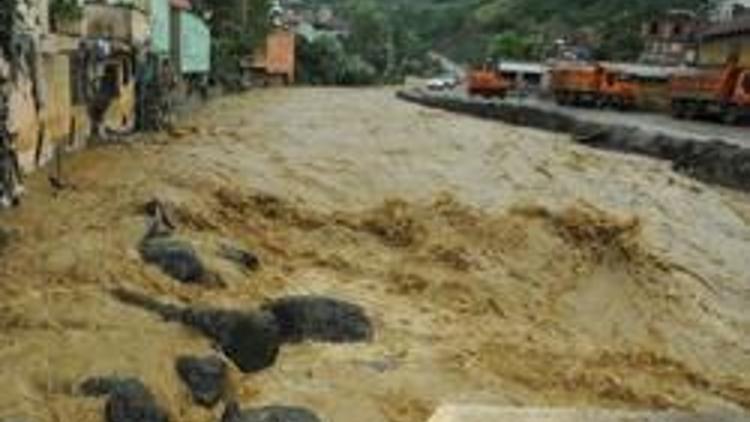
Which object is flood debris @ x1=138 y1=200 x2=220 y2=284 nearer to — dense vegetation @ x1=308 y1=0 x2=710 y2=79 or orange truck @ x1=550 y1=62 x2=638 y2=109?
orange truck @ x1=550 y1=62 x2=638 y2=109

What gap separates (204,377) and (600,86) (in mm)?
49299

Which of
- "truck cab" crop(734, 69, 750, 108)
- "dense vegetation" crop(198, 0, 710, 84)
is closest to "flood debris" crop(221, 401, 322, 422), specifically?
"truck cab" crop(734, 69, 750, 108)

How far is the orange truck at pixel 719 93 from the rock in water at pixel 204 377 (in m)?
37.2

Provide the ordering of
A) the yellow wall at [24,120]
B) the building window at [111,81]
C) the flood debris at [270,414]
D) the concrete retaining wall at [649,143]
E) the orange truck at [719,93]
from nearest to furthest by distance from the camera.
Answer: the flood debris at [270,414]
the yellow wall at [24,120]
the building window at [111,81]
the concrete retaining wall at [649,143]
the orange truck at [719,93]

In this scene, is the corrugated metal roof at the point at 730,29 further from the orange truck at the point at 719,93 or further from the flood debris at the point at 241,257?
the flood debris at the point at 241,257

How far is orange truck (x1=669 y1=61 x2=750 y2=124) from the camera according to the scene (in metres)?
46.6

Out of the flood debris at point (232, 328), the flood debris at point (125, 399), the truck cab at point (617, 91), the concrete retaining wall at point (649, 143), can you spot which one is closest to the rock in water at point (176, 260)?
the flood debris at point (232, 328)

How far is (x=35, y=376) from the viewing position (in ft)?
36.8

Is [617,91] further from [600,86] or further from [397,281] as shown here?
[397,281]

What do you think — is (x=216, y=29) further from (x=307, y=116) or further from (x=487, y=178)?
(x=487, y=178)

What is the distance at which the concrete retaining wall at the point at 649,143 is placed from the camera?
108 ft

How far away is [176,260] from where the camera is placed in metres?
15.6

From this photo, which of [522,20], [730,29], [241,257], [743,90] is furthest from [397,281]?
[522,20]

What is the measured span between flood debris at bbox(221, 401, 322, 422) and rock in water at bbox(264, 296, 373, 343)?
271 cm
